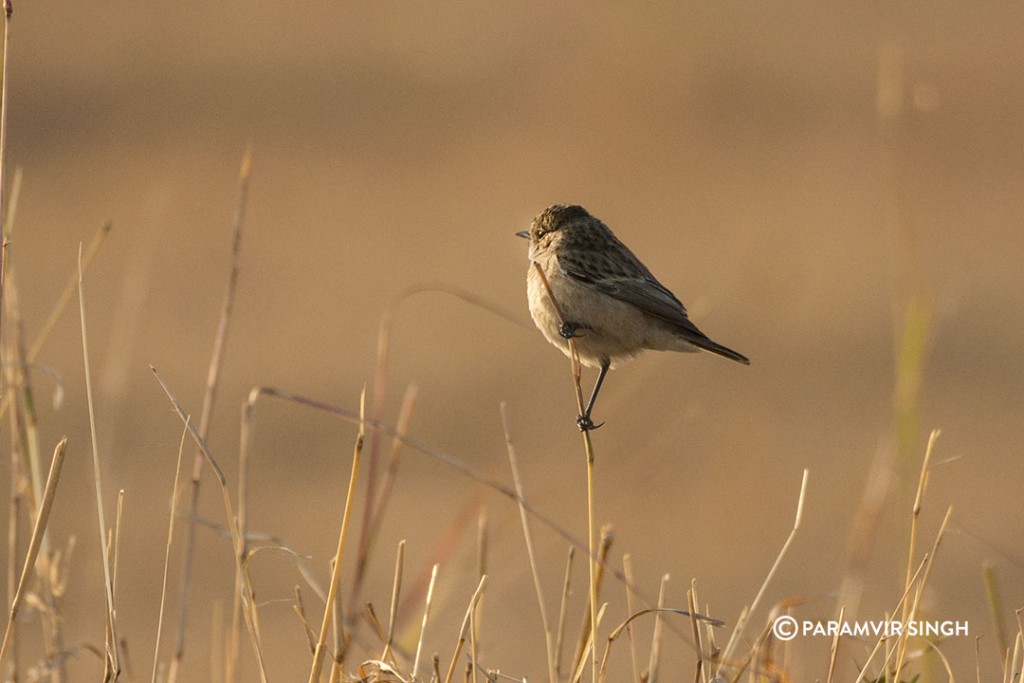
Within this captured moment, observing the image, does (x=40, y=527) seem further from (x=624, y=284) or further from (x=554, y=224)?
(x=554, y=224)

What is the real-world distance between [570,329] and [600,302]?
21cm

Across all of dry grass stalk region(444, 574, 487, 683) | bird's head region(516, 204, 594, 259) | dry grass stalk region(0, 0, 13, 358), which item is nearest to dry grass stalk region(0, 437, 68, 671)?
dry grass stalk region(0, 0, 13, 358)

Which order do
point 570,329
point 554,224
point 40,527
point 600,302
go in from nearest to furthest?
point 40,527, point 570,329, point 600,302, point 554,224

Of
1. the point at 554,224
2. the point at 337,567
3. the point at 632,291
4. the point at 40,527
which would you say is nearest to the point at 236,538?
the point at 337,567

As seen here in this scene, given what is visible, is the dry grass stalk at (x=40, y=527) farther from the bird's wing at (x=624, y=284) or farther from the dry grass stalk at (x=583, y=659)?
the bird's wing at (x=624, y=284)

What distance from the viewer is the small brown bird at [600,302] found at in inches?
183

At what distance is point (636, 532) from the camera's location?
36.2 feet

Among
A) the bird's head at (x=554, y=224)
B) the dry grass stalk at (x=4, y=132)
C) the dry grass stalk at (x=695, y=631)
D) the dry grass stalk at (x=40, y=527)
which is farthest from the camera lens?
the bird's head at (x=554, y=224)

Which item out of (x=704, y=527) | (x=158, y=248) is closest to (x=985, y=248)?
(x=704, y=527)

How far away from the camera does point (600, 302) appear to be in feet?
15.6

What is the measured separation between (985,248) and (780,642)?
474 inches

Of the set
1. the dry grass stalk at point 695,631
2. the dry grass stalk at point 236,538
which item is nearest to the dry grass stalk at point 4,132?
the dry grass stalk at point 236,538

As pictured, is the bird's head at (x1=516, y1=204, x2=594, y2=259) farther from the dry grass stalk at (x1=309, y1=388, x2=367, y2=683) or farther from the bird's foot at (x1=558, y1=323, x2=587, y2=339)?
the dry grass stalk at (x1=309, y1=388, x2=367, y2=683)

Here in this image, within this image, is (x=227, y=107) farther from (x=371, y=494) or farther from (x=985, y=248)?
(x=371, y=494)
